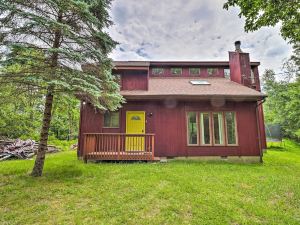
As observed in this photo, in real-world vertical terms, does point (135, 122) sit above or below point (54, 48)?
below

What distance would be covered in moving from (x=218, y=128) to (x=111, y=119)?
4821 millimetres

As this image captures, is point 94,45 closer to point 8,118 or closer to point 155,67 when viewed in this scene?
point 155,67

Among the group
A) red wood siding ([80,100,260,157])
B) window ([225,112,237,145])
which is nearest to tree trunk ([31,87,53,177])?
red wood siding ([80,100,260,157])

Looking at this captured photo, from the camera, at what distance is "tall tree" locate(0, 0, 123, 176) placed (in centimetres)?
400

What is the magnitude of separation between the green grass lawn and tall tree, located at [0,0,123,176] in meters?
1.36

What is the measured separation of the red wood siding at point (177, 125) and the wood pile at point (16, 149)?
140 inches

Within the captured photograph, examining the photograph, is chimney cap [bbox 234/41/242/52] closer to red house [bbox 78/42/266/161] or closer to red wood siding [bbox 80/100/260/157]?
red house [bbox 78/42/266/161]

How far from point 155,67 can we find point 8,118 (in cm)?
954

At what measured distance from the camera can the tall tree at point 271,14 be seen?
16.1 feet

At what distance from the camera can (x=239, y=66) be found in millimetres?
10227

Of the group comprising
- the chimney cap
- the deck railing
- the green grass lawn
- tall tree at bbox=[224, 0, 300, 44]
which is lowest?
the green grass lawn

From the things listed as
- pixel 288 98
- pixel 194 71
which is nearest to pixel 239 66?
pixel 194 71

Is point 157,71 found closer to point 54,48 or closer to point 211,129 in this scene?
point 211,129

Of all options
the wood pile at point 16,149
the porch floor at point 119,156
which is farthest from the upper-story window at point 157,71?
the wood pile at point 16,149
